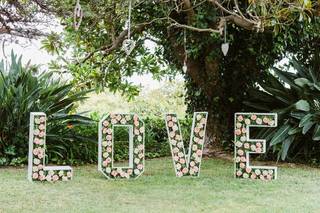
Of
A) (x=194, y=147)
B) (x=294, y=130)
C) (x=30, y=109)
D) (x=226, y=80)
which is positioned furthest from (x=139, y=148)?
(x=226, y=80)

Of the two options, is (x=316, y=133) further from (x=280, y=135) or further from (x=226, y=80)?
(x=226, y=80)

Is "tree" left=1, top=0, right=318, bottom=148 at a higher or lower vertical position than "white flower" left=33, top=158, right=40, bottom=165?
higher

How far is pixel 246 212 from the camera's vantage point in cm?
443

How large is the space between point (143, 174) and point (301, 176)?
1.96 meters

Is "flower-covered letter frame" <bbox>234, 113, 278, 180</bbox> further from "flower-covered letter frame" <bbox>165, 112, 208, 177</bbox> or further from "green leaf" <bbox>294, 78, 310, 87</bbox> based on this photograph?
"green leaf" <bbox>294, 78, 310, 87</bbox>

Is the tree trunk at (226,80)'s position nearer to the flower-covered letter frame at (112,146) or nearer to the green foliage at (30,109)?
the green foliage at (30,109)

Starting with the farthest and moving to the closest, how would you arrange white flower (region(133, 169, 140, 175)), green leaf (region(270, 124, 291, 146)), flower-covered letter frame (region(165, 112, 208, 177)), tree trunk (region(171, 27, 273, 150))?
tree trunk (region(171, 27, 273, 150))
green leaf (region(270, 124, 291, 146))
flower-covered letter frame (region(165, 112, 208, 177))
white flower (region(133, 169, 140, 175))

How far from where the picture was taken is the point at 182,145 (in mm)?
6270

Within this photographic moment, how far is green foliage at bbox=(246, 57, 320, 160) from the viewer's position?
291 inches

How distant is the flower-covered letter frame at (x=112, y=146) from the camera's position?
602 cm

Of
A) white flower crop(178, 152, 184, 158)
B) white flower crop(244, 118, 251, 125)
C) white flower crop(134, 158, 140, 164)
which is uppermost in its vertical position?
white flower crop(244, 118, 251, 125)

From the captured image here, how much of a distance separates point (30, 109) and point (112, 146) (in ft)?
5.48

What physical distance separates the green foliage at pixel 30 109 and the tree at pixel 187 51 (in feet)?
1.31

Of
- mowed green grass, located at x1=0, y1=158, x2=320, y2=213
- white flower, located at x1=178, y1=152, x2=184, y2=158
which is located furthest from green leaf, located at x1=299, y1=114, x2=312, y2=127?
white flower, located at x1=178, y1=152, x2=184, y2=158
